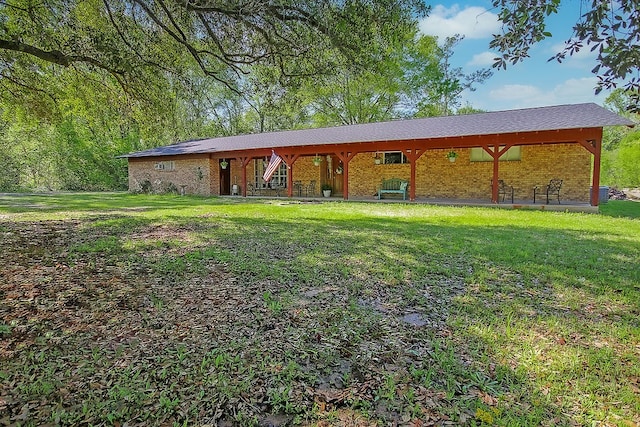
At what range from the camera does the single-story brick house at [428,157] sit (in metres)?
11.8

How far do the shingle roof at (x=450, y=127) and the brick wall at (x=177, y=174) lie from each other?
0.63m

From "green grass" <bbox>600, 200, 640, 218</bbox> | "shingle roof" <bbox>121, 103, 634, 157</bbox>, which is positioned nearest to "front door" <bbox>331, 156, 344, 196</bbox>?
"shingle roof" <bbox>121, 103, 634, 157</bbox>

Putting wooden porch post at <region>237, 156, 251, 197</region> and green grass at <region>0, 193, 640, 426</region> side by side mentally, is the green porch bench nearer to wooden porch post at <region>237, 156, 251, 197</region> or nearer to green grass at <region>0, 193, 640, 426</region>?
wooden porch post at <region>237, 156, 251, 197</region>

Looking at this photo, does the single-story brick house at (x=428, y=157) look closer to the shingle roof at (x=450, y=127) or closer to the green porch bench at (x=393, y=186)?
the shingle roof at (x=450, y=127)

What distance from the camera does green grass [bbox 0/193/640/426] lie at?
6.23 ft

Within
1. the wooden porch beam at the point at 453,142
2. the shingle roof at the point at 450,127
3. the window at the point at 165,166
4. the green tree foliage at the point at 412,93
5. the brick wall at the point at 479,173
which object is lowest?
the brick wall at the point at 479,173

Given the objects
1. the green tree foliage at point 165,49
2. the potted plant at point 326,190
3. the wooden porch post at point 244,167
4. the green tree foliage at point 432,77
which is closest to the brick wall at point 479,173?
the potted plant at point 326,190

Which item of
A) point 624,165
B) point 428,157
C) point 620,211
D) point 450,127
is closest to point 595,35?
point 620,211

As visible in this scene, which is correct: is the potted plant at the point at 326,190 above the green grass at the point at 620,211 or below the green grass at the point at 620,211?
above

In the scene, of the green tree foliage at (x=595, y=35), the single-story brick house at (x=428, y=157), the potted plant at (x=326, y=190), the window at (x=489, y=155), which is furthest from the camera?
the potted plant at (x=326, y=190)

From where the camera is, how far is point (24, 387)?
2.01 meters

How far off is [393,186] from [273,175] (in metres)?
6.43

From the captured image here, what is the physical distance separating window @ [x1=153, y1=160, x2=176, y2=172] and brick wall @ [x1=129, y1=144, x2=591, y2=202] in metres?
0.32

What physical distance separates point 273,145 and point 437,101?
18.6 meters
